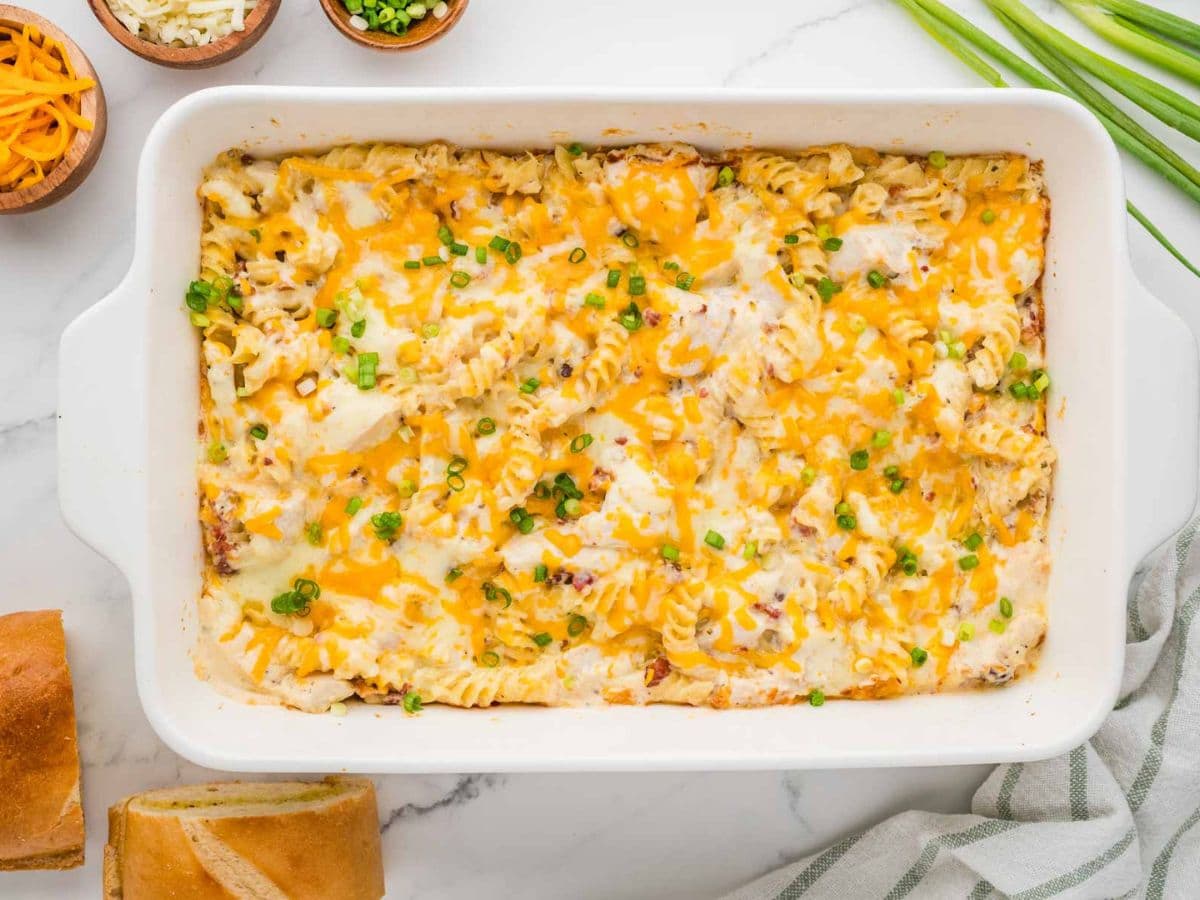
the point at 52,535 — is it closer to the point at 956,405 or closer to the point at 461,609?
the point at 461,609

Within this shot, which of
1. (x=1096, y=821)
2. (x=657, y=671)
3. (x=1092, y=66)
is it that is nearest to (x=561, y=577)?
(x=657, y=671)

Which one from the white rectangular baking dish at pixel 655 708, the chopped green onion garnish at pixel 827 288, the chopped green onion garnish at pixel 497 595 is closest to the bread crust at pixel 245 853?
the white rectangular baking dish at pixel 655 708

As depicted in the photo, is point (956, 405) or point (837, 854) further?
point (837, 854)

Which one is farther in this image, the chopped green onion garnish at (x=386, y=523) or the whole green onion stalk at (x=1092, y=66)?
the whole green onion stalk at (x=1092, y=66)

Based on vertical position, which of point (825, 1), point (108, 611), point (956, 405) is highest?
point (825, 1)

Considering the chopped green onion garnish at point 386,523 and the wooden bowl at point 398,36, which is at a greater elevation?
the wooden bowl at point 398,36

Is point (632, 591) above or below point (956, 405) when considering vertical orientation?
below

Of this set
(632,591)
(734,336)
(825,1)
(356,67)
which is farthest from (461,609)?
(825,1)

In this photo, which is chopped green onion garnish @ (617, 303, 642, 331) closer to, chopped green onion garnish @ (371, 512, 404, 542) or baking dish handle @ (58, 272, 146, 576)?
chopped green onion garnish @ (371, 512, 404, 542)

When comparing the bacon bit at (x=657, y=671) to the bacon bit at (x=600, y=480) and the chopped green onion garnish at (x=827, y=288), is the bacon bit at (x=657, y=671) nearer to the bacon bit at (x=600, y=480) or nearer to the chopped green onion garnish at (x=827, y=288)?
the bacon bit at (x=600, y=480)
